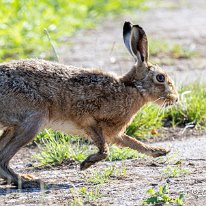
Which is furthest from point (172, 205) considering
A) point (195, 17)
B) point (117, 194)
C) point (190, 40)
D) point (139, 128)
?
point (195, 17)

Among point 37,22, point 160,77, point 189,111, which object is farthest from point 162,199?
point 37,22

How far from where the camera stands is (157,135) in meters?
8.73

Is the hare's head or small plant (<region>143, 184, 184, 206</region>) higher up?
the hare's head

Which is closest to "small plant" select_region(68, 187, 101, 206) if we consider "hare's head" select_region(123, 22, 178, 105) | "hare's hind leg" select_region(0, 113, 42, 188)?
"hare's hind leg" select_region(0, 113, 42, 188)

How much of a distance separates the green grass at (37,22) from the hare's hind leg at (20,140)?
4.34 meters

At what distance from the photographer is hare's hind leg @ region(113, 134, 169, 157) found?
7598mm

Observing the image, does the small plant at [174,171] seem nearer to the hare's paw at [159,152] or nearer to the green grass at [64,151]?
the hare's paw at [159,152]

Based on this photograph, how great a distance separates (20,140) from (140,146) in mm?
1243

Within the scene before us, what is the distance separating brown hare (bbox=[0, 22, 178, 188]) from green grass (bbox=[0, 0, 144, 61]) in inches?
146

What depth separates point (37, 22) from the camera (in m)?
12.8

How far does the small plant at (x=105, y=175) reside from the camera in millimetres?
6750

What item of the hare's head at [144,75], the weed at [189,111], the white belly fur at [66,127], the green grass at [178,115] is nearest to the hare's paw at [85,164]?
the white belly fur at [66,127]

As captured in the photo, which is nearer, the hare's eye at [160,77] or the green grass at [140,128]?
the green grass at [140,128]

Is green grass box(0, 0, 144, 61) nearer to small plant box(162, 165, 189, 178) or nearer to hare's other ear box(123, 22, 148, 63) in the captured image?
hare's other ear box(123, 22, 148, 63)
